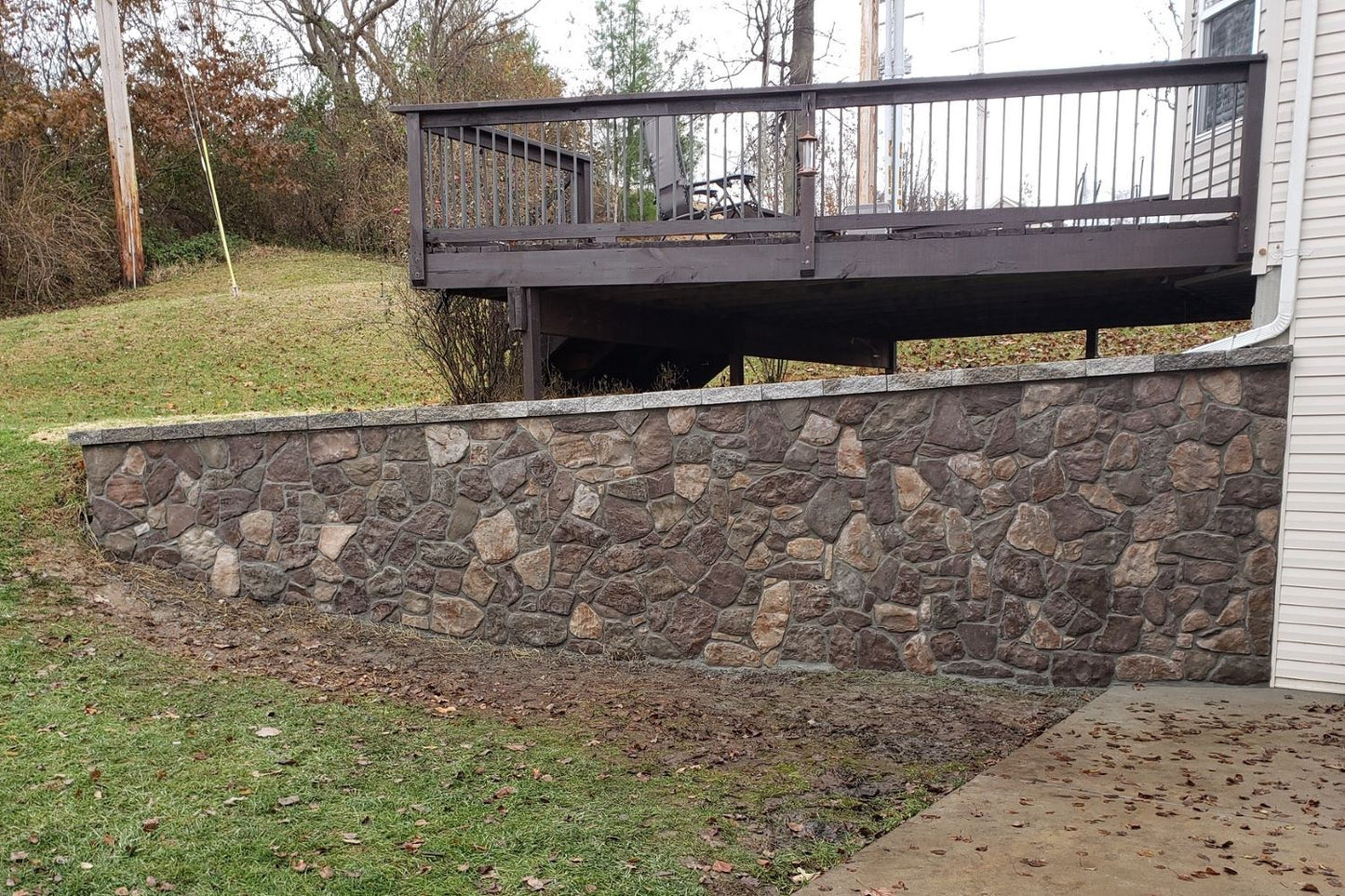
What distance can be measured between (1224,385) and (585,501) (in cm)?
364

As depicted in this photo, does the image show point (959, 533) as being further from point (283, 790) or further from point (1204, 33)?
point (1204, 33)

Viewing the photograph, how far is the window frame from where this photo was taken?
21.9ft

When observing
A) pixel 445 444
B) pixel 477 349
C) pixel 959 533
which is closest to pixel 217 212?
pixel 477 349

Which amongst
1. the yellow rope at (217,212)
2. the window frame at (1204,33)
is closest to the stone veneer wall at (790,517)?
the window frame at (1204,33)

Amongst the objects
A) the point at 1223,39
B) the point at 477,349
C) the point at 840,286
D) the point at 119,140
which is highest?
the point at 119,140

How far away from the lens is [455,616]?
6.64 metres

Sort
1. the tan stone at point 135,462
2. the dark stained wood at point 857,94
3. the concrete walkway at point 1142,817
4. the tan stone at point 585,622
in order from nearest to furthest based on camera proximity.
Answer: the concrete walkway at point 1142,817
the dark stained wood at point 857,94
the tan stone at point 585,622
the tan stone at point 135,462

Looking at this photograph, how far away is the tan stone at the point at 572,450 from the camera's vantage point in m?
6.44

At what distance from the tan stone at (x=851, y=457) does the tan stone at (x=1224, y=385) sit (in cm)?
185

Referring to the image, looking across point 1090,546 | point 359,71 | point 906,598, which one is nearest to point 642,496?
point 906,598

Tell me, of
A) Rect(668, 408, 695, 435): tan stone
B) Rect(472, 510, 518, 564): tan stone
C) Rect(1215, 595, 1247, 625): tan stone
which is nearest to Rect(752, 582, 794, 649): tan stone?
Rect(668, 408, 695, 435): tan stone

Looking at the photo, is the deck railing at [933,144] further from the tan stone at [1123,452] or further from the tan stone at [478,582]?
the tan stone at [478,582]

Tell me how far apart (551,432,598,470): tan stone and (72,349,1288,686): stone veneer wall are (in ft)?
0.05

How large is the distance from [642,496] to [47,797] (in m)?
3.43
